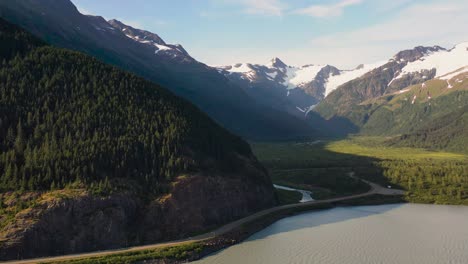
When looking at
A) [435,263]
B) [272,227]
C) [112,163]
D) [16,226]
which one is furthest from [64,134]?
[435,263]

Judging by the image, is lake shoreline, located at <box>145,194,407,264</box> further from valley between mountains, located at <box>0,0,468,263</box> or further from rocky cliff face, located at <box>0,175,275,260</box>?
rocky cliff face, located at <box>0,175,275,260</box>

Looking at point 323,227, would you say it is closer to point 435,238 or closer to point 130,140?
point 435,238

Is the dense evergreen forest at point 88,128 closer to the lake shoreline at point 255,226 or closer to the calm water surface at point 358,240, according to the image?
the lake shoreline at point 255,226

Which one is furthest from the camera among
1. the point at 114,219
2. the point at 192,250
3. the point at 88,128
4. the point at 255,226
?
the point at 88,128

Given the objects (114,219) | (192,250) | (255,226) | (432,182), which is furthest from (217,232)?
(432,182)

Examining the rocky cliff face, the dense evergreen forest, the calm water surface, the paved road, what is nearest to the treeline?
the paved road

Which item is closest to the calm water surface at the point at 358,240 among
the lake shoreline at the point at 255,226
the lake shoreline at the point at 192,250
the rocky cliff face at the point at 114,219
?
the lake shoreline at the point at 255,226

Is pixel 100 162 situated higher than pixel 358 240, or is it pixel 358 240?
pixel 100 162

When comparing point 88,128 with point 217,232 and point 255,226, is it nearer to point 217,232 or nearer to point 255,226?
point 217,232
